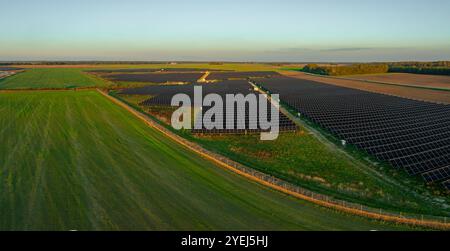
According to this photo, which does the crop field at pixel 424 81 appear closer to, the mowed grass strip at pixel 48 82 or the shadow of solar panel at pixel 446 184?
the shadow of solar panel at pixel 446 184

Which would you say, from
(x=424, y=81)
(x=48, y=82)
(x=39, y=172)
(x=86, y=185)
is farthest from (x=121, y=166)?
(x=424, y=81)

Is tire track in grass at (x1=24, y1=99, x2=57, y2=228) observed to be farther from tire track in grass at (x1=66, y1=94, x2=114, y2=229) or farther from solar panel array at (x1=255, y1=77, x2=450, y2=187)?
solar panel array at (x1=255, y1=77, x2=450, y2=187)

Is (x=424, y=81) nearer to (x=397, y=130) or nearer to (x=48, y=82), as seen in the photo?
(x=397, y=130)

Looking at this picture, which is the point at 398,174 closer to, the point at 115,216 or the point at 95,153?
the point at 115,216

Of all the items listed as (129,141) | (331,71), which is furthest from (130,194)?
(331,71)

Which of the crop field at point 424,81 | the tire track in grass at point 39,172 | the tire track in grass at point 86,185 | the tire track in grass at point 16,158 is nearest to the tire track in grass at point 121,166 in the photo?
the tire track in grass at point 86,185

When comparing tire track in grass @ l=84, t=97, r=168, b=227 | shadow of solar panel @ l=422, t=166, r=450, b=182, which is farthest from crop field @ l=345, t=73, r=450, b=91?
tire track in grass @ l=84, t=97, r=168, b=227
